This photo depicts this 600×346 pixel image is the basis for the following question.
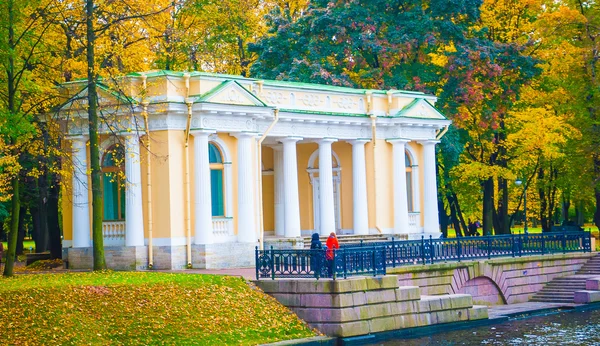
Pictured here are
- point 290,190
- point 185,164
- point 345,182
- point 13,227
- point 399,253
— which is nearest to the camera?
point 13,227

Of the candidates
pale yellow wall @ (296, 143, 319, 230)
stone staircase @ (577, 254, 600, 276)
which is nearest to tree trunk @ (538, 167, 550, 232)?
stone staircase @ (577, 254, 600, 276)

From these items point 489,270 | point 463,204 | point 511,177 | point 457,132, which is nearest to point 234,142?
point 489,270

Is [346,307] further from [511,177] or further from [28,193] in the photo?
[511,177]

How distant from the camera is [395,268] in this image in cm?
2903

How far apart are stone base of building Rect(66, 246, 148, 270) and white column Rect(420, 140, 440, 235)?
1261 centimetres

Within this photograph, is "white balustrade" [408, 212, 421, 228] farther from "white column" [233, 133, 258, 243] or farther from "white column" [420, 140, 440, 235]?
"white column" [233, 133, 258, 243]

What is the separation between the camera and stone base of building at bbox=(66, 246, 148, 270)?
3112 cm

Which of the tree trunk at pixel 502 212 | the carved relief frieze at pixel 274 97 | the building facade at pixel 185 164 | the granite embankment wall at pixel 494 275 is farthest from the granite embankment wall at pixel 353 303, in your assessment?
the tree trunk at pixel 502 212

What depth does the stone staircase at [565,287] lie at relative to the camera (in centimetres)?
3484

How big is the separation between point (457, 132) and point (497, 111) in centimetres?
293

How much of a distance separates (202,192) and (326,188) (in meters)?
6.73

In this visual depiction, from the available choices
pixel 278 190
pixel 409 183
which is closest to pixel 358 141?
pixel 409 183

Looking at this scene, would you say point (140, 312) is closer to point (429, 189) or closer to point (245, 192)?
point (245, 192)

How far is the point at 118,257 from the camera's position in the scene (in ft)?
103
